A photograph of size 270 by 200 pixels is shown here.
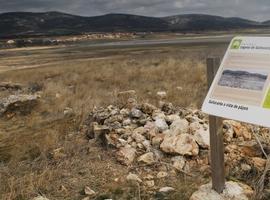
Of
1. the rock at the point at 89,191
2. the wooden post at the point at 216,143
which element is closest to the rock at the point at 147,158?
the rock at the point at 89,191

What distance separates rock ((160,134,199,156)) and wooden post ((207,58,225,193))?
1780mm

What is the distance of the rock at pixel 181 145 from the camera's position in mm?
7023

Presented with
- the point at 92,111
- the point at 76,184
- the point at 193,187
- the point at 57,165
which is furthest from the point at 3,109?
the point at 193,187

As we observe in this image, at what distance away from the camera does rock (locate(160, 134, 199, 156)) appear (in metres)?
7.02

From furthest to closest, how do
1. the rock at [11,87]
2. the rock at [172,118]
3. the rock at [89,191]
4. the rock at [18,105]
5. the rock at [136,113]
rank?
the rock at [11,87] < the rock at [18,105] < the rock at [136,113] < the rock at [172,118] < the rock at [89,191]

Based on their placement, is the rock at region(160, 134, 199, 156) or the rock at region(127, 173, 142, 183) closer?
the rock at region(127, 173, 142, 183)

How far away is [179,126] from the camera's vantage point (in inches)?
310

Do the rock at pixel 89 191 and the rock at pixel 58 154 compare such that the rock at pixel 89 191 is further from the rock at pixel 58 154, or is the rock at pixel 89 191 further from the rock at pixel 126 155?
the rock at pixel 58 154

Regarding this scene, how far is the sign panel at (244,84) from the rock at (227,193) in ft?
3.92

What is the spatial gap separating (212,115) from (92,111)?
6.10 meters

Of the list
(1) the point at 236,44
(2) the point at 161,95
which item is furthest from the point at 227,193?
(2) the point at 161,95

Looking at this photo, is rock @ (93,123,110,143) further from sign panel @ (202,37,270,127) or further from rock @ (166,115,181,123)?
sign panel @ (202,37,270,127)

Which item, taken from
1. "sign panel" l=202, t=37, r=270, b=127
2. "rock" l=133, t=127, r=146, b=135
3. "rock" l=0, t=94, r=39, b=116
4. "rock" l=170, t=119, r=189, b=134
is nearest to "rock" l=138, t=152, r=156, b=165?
"rock" l=170, t=119, r=189, b=134

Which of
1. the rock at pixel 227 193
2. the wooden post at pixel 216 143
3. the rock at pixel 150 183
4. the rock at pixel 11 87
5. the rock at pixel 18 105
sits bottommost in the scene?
the rock at pixel 11 87
